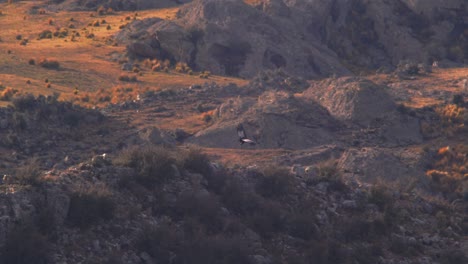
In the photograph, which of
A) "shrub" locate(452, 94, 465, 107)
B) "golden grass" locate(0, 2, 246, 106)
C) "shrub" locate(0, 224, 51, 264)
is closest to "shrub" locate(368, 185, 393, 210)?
"shrub" locate(0, 224, 51, 264)

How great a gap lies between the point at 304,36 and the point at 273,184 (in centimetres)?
3407

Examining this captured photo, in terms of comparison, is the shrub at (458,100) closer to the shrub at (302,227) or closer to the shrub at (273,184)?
the shrub at (273,184)

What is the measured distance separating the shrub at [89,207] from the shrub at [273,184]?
5381 millimetres

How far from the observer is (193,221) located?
27406 millimetres

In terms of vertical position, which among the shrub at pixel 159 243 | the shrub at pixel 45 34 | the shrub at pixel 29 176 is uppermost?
the shrub at pixel 29 176

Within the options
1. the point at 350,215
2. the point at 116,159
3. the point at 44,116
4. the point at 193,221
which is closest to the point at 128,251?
the point at 193,221

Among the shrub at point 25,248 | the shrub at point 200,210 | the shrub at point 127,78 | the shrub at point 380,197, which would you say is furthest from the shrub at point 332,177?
the shrub at point 127,78

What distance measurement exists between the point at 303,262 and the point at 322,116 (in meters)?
18.9

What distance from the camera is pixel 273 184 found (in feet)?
101

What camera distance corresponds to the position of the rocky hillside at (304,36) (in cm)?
5975

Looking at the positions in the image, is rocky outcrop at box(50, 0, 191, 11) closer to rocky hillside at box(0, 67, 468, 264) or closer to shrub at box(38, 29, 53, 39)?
shrub at box(38, 29, 53, 39)

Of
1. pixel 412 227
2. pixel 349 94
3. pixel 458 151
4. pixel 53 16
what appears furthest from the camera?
pixel 53 16

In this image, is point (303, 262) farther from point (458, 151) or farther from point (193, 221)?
point (458, 151)

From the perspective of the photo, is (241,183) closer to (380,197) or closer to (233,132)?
(380,197)
